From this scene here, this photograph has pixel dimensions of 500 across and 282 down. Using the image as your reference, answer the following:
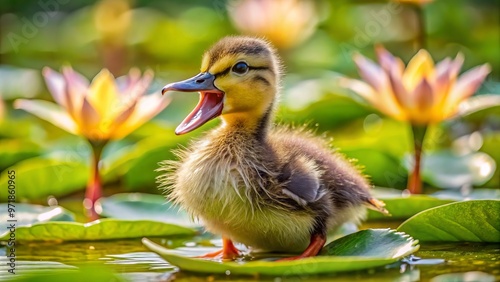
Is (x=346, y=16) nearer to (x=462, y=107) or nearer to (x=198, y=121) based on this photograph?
(x=462, y=107)

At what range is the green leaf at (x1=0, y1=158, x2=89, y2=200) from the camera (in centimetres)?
354

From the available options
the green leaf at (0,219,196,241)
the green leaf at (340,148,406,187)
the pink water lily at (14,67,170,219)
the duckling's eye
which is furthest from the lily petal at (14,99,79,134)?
the green leaf at (340,148,406,187)

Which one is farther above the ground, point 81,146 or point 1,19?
point 1,19

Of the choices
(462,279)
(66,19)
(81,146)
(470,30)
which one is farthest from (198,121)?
(66,19)

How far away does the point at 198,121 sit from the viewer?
2762 mm

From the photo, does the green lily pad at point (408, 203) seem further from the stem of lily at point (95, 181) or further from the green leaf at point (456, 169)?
the stem of lily at point (95, 181)

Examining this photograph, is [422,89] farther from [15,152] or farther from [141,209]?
[15,152]

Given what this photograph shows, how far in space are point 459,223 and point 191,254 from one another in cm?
78

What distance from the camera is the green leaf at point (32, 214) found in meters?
3.02

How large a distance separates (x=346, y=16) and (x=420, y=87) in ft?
13.3

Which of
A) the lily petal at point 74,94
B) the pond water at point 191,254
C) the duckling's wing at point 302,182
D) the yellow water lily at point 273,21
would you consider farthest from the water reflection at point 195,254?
the yellow water lily at point 273,21

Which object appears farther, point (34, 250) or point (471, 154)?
point (471, 154)

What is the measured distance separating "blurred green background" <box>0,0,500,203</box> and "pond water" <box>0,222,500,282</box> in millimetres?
725

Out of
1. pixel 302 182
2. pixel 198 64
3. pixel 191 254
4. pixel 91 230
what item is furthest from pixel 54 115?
pixel 198 64
